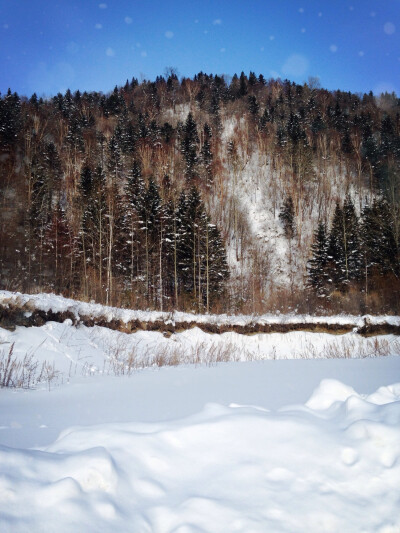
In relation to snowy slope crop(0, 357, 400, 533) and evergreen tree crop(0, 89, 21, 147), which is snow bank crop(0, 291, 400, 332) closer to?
snowy slope crop(0, 357, 400, 533)

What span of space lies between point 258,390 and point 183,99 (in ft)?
228

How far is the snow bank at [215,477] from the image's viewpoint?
3.68 ft

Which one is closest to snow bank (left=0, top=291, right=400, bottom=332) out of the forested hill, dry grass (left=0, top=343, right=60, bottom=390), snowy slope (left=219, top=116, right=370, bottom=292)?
dry grass (left=0, top=343, right=60, bottom=390)

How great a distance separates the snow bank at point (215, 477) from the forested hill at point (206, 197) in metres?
13.3

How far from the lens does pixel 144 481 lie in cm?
137

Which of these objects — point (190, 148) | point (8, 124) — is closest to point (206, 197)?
point (190, 148)

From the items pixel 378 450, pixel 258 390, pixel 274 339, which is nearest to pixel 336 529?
pixel 378 450

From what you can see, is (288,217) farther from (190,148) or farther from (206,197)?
(190,148)

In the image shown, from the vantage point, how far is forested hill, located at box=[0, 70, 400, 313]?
983 inches

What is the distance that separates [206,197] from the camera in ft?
134

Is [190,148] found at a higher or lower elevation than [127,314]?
higher

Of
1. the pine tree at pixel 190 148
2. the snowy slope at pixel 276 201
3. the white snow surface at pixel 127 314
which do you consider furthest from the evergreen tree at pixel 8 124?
the white snow surface at pixel 127 314

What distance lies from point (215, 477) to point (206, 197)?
40480 mm

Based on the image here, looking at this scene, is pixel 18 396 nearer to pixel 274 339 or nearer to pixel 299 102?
pixel 274 339
